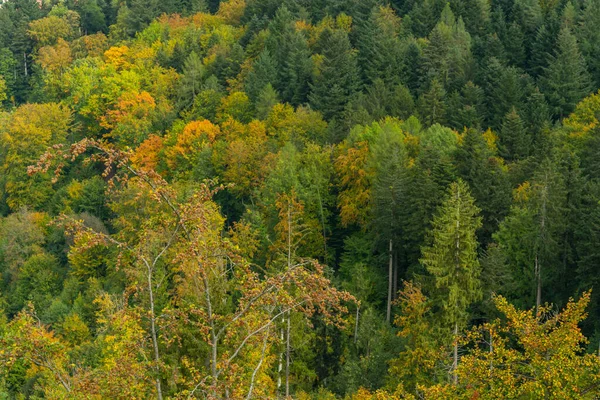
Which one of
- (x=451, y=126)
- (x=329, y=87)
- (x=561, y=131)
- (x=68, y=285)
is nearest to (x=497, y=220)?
(x=561, y=131)

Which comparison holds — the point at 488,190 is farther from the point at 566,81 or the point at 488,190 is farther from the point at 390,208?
the point at 566,81

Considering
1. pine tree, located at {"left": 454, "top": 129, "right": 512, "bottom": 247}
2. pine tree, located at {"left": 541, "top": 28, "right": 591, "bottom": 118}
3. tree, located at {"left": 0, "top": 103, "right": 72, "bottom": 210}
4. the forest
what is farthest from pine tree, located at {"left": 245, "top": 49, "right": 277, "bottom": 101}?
pine tree, located at {"left": 454, "top": 129, "right": 512, "bottom": 247}

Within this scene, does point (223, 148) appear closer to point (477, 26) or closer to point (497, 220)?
point (497, 220)

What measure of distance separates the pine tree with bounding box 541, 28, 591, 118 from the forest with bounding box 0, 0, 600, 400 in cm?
16

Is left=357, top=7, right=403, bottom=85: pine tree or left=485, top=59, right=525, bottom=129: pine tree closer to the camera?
left=485, top=59, right=525, bottom=129: pine tree

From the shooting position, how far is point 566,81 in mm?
60875

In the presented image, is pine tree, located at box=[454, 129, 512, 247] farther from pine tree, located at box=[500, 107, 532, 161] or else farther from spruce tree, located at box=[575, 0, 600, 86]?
spruce tree, located at box=[575, 0, 600, 86]

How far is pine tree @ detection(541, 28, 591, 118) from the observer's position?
60125 mm

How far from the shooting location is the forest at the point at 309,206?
12.4 m

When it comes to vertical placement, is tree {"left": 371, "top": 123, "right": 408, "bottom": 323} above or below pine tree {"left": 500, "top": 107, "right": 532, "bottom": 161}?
below

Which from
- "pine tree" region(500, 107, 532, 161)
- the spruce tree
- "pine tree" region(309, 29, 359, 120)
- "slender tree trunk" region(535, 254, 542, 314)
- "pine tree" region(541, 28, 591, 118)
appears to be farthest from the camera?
"pine tree" region(309, 29, 359, 120)

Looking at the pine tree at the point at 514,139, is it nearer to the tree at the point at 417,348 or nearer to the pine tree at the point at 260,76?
the tree at the point at 417,348

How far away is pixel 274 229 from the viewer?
160 ft

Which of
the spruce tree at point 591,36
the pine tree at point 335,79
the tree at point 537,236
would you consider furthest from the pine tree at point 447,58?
the tree at point 537,236
